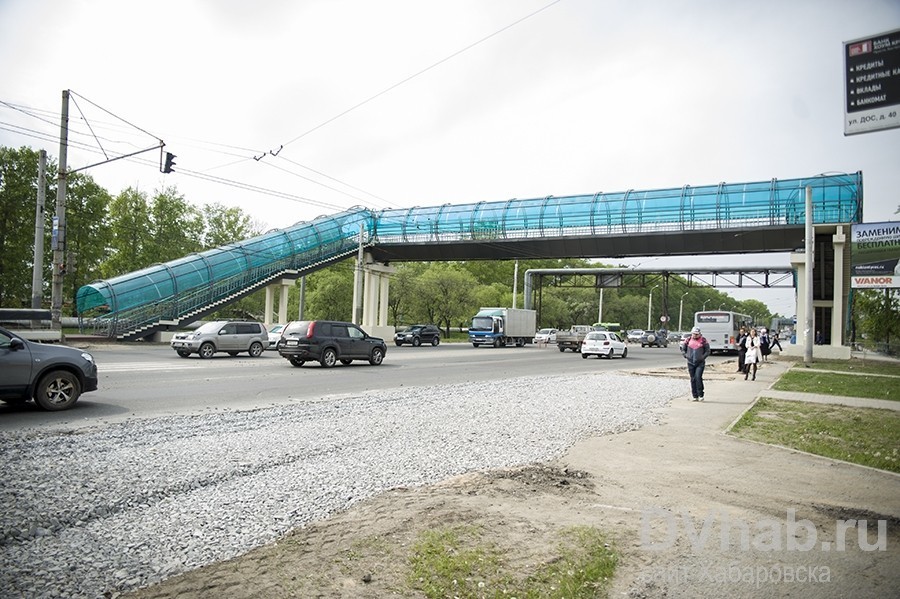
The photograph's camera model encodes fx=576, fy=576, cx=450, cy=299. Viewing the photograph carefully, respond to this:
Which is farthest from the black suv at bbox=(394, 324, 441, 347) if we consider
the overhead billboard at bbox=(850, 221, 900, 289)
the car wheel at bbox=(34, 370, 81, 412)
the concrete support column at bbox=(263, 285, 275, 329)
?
the car wheel at bbox=(34, 370, 81, 412)

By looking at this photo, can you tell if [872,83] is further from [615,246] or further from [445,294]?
[445,294]

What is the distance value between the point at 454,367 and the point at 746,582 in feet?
65.1

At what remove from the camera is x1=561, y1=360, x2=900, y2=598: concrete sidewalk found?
392cm

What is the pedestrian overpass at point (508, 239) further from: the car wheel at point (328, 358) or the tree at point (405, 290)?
the car wheel at point (328, 358)

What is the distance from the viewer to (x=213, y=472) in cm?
621

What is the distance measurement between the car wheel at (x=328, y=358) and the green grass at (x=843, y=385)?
15180mm

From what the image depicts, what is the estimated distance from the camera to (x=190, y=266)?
35.0 m

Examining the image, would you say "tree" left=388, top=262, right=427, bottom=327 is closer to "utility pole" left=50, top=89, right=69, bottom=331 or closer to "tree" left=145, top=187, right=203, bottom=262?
"tree" left=145, top=187, right=203, bottom=262

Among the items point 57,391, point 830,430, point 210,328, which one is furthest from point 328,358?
point 830,430

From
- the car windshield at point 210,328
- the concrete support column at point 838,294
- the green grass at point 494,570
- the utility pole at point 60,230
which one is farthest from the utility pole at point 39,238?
the concrete support column at point 838,294

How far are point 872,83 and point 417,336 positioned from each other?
134ft

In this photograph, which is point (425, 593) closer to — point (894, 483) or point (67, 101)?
point (894, 483)

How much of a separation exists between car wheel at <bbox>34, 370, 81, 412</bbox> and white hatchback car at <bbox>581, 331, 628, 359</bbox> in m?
29.1

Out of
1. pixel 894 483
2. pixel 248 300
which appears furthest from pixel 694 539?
pixel 248 300
